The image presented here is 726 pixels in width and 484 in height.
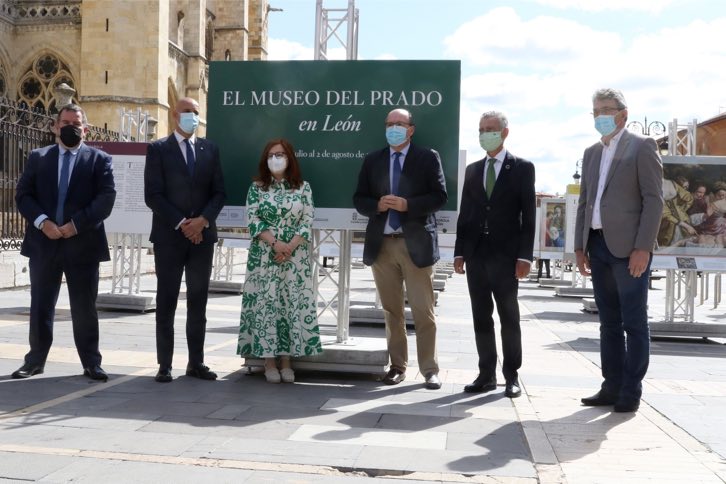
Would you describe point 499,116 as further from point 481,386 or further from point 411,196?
point 481,386

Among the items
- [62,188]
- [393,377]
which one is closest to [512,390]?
[393,377]

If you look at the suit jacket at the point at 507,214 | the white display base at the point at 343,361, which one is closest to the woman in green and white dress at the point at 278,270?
the white display base at the point at 343,361

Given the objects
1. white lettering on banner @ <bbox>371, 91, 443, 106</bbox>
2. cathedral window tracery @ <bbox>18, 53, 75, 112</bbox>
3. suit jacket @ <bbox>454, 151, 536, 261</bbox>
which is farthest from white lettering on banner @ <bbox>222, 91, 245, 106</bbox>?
cathedral window tracery @ <bbox>18, 53, 75, 112</bbox>

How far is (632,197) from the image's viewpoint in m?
5.62

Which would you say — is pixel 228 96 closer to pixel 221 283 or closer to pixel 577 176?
pixel 221 283

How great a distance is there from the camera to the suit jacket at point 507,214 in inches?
243

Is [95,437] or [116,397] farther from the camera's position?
[116,397]

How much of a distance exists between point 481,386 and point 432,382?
369mm

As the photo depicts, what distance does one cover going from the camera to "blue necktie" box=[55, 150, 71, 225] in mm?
6383

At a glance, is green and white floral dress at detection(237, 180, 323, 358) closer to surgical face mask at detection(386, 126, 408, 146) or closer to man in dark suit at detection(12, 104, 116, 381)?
surgical face mask at detection(386, 126, 408, 146)

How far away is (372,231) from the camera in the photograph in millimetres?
6422

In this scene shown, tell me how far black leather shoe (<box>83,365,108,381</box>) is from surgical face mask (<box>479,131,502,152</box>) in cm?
329

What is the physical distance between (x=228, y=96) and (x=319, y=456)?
3806 mm

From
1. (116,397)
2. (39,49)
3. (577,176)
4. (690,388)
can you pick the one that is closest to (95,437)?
(116,397)
